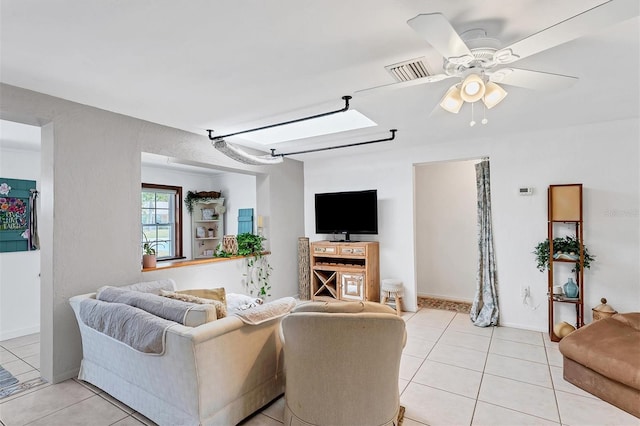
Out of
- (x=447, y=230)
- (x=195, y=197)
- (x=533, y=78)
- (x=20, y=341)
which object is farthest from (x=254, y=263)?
(x=533, y=78)

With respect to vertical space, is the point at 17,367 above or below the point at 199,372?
below

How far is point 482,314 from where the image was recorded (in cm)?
416

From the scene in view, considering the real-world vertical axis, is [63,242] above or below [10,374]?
above

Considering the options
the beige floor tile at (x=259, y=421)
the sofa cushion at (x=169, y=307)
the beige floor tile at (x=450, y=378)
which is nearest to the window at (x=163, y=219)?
the sofa cushion at (x=169, y=307)

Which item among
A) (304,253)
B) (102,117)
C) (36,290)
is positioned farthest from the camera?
(304,253)

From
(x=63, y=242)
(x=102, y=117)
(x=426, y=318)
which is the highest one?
(x=102, y=117)

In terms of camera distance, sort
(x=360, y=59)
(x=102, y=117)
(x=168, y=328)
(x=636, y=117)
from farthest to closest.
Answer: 1. (x=636, y=117)
2. (x=102, y=117)
3. (x=360, y=59)
4. (x=168, y=328)

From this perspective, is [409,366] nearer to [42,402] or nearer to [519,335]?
[519,335]

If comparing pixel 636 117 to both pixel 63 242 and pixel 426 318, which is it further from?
pixel 63 242

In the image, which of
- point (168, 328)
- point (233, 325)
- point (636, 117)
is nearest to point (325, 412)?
point (233, 325)

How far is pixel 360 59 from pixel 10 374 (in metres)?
4.02

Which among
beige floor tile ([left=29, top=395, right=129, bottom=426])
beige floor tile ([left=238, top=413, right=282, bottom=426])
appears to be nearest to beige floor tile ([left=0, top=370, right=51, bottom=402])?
beige floor tile ([left=29, top=395, right=129, bottom=426])

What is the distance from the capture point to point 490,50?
5.60 feet

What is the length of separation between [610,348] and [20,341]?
5.85 metres
